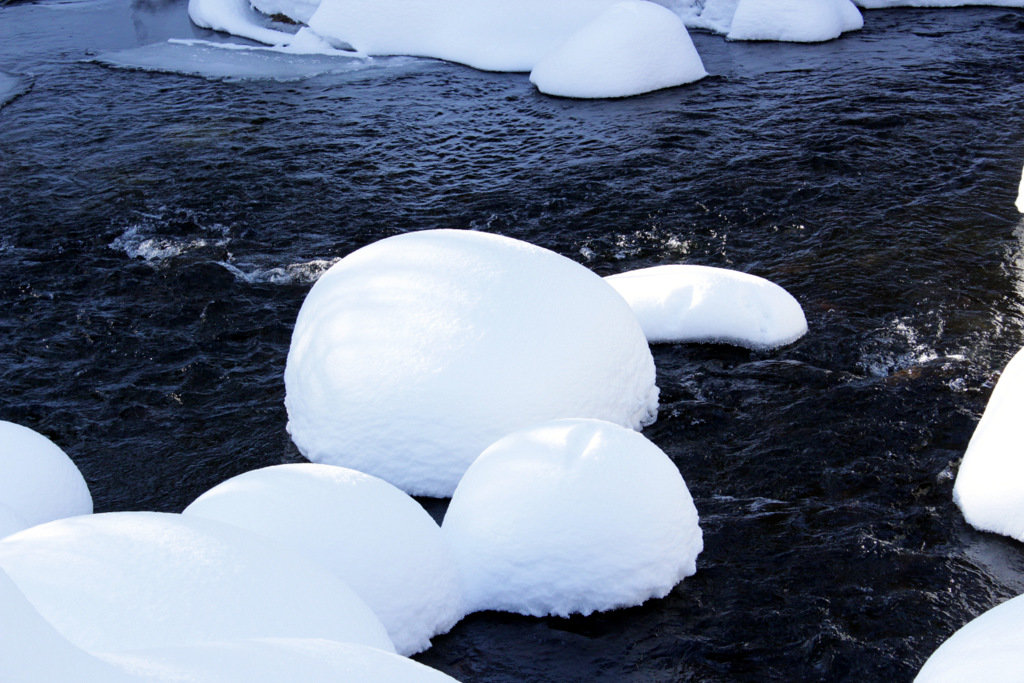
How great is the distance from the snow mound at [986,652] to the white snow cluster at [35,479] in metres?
4.29

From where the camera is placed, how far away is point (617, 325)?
258 inches

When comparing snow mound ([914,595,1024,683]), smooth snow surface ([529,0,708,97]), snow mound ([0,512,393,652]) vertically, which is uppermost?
smooth snow surface ([529,0,708,97])

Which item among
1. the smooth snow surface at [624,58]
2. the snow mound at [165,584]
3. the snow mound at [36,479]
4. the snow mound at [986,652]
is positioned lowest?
the snow mound at [36,479]

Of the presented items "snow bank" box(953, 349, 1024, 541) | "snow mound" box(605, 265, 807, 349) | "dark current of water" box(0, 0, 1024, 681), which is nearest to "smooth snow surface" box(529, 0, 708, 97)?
"dark current of water" box(0, 0, 1024, 681)

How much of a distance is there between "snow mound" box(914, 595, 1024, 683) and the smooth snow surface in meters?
10.4

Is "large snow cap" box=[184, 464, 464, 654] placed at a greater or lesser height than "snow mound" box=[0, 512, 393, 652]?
lesser

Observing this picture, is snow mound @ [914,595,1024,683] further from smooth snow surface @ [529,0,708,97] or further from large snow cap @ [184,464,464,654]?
smooth snow surface @ [529,0,708,97]

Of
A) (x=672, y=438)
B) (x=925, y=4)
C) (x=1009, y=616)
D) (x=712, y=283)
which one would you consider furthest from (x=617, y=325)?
(x=925, y=4)

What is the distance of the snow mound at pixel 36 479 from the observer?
5.48 metres

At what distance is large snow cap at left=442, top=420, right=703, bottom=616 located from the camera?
504 centimetres

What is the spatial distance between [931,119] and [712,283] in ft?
18.4

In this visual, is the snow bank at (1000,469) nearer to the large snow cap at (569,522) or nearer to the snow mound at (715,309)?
the large snow cap at (569,522)

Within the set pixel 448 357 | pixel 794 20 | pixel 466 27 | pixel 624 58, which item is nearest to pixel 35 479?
pixel 448 357

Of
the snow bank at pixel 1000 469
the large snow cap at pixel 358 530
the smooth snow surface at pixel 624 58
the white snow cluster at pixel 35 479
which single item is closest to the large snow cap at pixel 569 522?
the large snow cap at pixel 358 530
